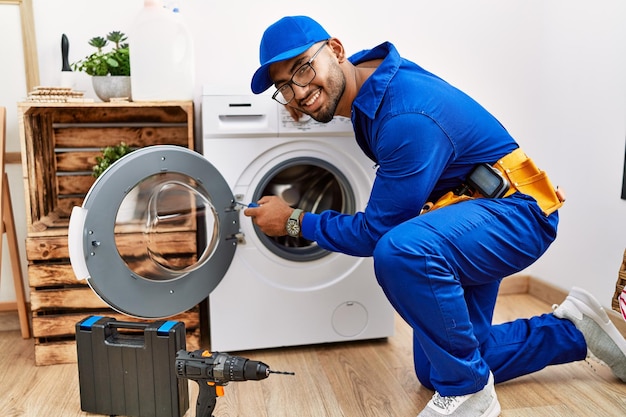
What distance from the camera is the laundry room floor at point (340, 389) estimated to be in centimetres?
178

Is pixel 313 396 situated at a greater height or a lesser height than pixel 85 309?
lesser

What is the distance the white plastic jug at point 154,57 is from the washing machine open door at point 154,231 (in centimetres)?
50

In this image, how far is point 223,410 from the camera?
1.79 meters

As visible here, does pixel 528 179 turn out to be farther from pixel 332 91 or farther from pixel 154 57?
pixel 154 57

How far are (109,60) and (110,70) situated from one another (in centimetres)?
5

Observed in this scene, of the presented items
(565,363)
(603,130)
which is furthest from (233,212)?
(603,130)

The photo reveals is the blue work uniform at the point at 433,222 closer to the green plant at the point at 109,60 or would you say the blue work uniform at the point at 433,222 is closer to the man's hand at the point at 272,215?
the man's hand at the point at 272,215

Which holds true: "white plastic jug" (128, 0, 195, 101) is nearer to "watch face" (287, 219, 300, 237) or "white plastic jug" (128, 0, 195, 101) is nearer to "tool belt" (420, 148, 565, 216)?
"watch face" (287, 219, 300, 237)

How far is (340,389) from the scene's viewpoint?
6.30 feet

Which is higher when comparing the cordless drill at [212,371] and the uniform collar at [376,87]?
the uniform collar at [376,87]

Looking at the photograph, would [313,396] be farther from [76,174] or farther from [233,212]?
[76,174]

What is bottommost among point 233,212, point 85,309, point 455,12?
point 85,309

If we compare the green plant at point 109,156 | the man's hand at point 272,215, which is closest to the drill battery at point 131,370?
the man's hand at point 272,215

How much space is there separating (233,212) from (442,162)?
70cm
